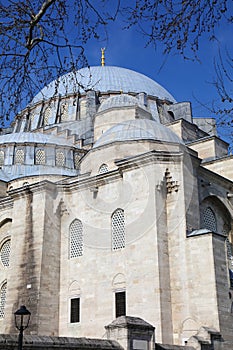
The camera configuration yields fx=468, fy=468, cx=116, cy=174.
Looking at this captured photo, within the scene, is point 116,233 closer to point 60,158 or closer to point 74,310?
point 74,310

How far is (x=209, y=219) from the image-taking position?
19.8m

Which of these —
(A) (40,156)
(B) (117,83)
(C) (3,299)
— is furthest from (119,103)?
(C) (3,299)

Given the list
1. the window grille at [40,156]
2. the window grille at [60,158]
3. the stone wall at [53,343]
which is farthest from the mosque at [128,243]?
the window grille at [40,156]

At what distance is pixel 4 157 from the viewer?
89.1ft

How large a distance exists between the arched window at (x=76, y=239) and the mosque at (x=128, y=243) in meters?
0.04

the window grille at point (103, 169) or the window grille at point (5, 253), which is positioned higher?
the window grille at point (103, 169)

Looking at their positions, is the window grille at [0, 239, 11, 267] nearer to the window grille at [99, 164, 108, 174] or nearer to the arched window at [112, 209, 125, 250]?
the window grille at [99, 164, 108, 174]

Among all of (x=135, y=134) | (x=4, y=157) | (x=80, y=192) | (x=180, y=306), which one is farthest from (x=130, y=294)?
(x=4, y=157)

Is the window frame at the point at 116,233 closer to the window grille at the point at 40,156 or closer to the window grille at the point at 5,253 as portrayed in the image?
the window grille at the point at 5,253

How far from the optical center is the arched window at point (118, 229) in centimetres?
1806

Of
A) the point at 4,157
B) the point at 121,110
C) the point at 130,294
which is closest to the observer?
the point at 130,294

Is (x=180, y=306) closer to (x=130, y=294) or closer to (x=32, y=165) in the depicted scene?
(x=130, y=294)

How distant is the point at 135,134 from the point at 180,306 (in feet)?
27.0

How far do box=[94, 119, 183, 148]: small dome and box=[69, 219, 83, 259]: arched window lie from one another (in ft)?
13.0
